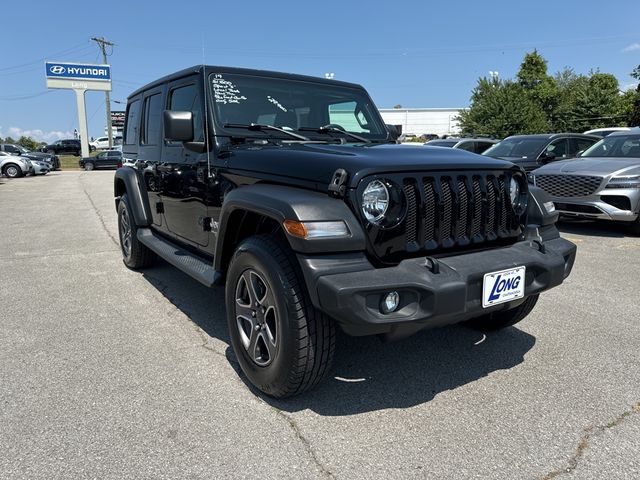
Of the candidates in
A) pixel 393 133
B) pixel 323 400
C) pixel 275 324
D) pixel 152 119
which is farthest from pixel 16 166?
pixel 323 400

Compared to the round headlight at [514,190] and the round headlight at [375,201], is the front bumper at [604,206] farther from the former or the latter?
the round headlight at [375,201]

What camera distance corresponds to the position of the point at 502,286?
2.50m

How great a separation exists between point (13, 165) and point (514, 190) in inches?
1067

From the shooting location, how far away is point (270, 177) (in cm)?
280

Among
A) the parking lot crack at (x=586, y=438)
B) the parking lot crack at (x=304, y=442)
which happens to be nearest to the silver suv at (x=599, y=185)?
the parking lot crack at (x=586, y=438)

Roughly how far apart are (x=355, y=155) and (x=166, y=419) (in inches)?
67.7

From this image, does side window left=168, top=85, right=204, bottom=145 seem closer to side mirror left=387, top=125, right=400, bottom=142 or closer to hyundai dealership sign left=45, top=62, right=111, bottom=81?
side mirror left=387, top=125, right=400, bottom=142

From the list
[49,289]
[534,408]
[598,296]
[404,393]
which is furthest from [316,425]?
[49,289]

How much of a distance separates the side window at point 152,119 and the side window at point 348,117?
1689 mm

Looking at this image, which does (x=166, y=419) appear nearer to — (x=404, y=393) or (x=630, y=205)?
(x=404, y=393)

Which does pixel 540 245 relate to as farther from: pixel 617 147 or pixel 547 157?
pixel 547 157

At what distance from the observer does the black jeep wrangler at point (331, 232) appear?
2.26m

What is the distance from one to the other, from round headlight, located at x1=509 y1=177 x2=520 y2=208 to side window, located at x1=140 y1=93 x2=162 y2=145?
3158 mm

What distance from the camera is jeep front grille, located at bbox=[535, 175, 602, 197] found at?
720cm
